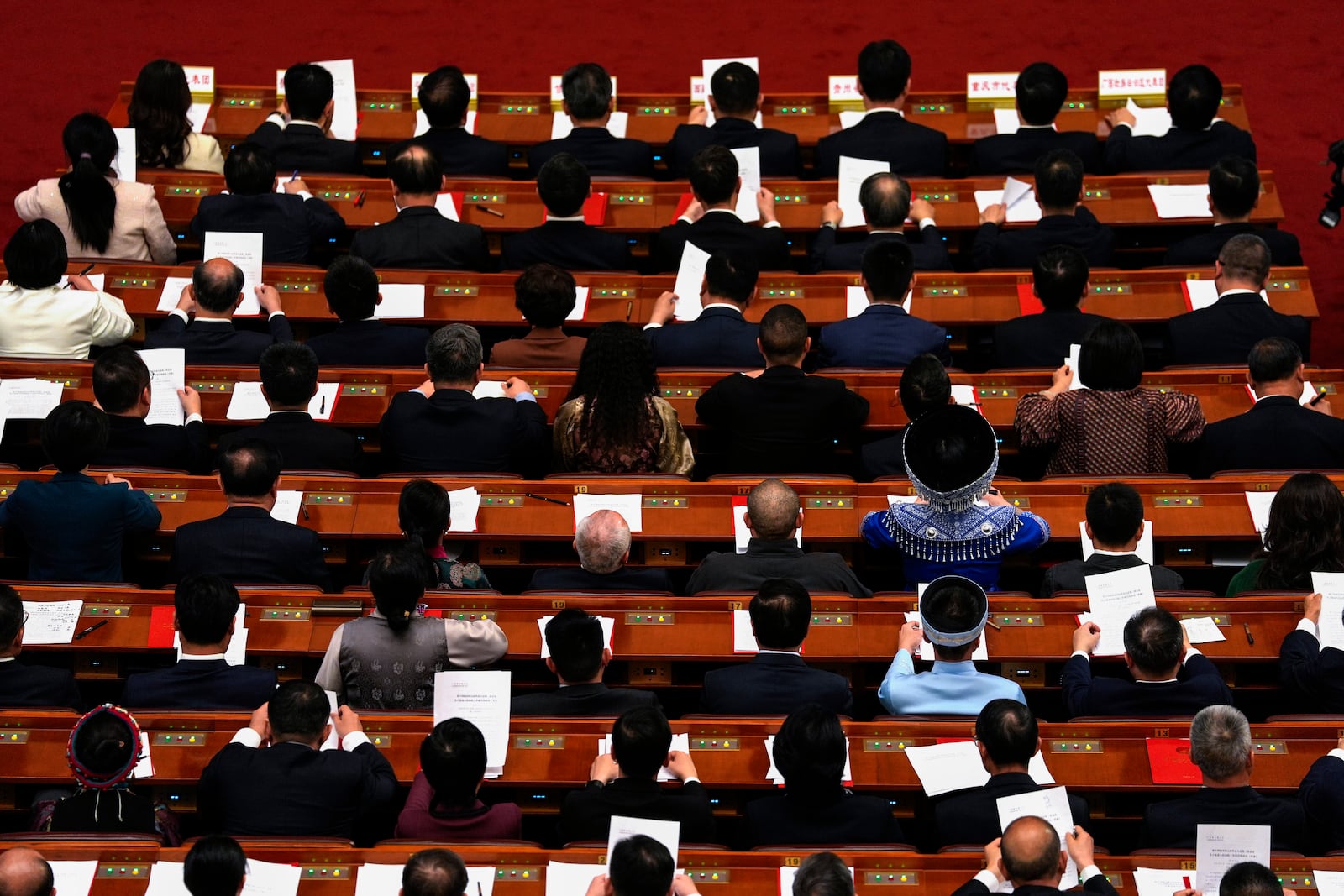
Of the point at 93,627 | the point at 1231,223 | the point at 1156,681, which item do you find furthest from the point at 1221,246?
the point at 93,627

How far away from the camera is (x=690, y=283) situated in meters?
7.19

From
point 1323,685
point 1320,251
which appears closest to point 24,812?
point 1323,685

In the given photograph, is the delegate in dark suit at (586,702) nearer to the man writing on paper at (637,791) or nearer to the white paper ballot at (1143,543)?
the man writing on paper at (637,791)

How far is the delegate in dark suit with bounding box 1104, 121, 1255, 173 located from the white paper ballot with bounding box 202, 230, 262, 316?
3816 mm

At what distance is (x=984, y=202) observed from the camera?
25.6 feet

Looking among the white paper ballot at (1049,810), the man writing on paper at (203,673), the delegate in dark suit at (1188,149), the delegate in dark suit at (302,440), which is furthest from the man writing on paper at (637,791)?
the delegate in dark suit at (1188,149)

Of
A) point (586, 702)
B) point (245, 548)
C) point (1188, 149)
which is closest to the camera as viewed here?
point (586, 702)

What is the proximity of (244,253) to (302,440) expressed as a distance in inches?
43.1

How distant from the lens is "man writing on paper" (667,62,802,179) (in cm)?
816

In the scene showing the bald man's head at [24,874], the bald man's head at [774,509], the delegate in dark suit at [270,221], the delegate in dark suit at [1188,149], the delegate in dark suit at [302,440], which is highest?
the delegate in dark suit at [1188,149]

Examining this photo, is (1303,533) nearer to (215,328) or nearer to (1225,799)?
(1225,799)

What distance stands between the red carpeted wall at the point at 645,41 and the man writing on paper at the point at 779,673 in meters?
4.93

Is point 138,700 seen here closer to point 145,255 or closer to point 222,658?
point 222,658

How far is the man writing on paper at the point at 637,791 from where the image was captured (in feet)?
16.0
